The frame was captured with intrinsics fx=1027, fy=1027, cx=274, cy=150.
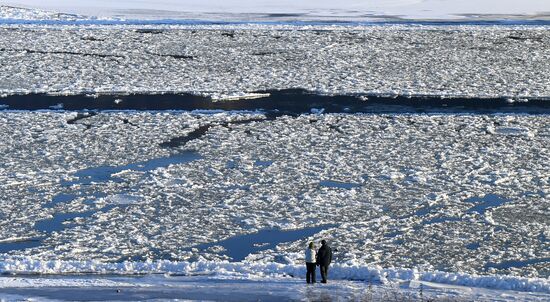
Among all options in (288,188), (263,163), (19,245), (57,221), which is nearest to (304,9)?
(263,163)

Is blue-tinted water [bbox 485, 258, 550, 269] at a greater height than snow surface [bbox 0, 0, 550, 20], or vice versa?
snow surface [bbox 0, 0, 550, 20]

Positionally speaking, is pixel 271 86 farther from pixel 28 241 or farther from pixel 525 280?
pixel 525 280

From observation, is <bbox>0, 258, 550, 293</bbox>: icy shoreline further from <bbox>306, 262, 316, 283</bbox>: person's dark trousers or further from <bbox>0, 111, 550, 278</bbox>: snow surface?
<bbox>306, 262, 316, 283</bbox>: person's dark trousers

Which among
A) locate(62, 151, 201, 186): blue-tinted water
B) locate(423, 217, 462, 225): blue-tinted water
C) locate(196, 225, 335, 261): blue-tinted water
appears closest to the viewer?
locate(196, 225, 335, 261): blue-tinted water

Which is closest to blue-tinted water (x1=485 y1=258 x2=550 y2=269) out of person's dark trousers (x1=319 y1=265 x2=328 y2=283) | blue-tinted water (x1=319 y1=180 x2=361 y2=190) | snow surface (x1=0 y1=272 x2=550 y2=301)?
snow surface (x1=0 y1=272 x2=550 y2=301)

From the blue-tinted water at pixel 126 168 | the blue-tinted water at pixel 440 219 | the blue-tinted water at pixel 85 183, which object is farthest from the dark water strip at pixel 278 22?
the blue-tinted water at pixel 440 219

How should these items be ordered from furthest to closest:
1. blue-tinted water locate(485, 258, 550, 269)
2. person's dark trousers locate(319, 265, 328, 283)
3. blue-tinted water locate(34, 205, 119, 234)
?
blue-tinted water locate(34, 205, 119, 234) → blue-tinted water locate(485, 258, 550, 269) → person's dark trousers locate(319, 265, 328, 283)

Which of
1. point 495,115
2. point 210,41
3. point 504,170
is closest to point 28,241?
point 504,170
